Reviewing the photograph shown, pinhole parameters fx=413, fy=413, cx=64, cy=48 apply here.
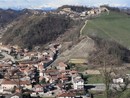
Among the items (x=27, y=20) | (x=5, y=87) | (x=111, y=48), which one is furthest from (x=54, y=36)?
(x=5, y=87)

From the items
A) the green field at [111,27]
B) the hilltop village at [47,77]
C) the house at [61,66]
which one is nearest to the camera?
the hilltop village at [47,77]

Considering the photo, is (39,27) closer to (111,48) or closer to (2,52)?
(2,52)

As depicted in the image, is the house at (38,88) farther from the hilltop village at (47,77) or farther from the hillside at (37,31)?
the hillside at (37,31)

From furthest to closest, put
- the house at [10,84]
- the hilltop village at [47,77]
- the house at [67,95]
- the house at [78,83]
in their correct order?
the house at [78,83] → the house at [10,84] → the hilltop village at [47,77] → the house at [67,95]

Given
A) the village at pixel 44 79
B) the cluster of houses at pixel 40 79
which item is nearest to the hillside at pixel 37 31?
the village at pixel 44 79

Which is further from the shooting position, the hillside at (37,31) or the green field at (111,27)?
the hillside at (37,31)

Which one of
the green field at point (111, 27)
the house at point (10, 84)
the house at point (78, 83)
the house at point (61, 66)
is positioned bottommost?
the house at point (61, 66)

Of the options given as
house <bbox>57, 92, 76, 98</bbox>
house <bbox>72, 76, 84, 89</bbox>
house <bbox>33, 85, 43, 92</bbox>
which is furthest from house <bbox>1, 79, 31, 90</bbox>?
house <bbox>57, 92, 76, 98</bbox>

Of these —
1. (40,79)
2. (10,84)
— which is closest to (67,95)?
(10,84)
